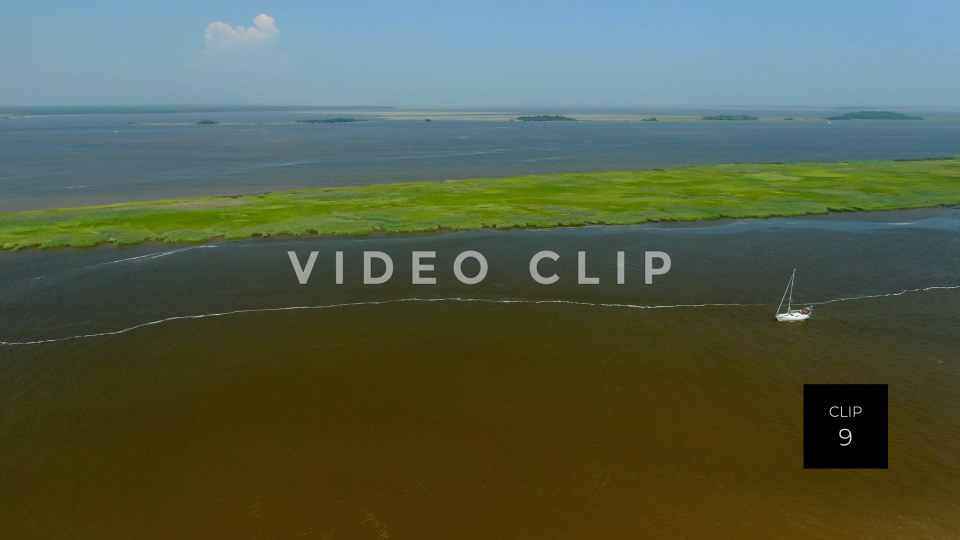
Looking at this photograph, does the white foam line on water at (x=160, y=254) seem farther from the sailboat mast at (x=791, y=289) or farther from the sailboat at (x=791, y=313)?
the sailboat mast at (x=791, y=289)

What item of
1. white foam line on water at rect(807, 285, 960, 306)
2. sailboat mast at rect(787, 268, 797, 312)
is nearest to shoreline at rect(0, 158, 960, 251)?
sailboat mast at rect(787, 268, 797, 312)

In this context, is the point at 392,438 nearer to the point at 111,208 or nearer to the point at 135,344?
the point at 135,344

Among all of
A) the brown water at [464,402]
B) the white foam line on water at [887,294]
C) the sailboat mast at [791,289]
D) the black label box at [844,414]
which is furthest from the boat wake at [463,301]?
the black label box at [844,414]

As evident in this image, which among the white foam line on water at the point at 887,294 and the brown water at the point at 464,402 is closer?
the brown water at the point at 464,402

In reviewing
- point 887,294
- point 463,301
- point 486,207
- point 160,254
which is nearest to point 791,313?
point 887,294

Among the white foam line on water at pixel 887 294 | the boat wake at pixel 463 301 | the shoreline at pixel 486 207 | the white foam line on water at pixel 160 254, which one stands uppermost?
the shoreline at pixel 486 207

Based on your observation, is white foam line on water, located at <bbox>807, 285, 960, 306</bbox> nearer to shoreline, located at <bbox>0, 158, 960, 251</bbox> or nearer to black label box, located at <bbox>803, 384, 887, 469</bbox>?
black label box, located at <bbox>803, 384, 887, 469</bbox>
